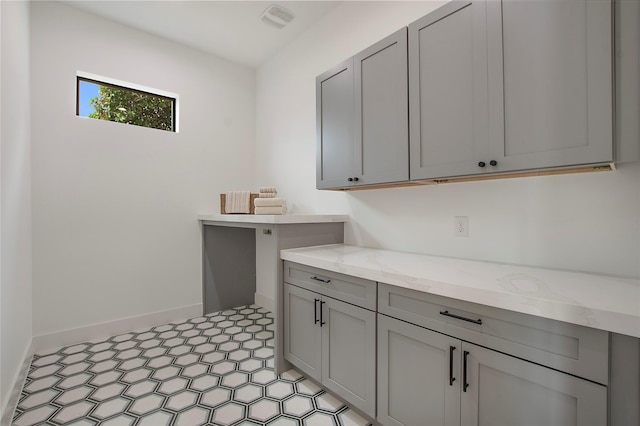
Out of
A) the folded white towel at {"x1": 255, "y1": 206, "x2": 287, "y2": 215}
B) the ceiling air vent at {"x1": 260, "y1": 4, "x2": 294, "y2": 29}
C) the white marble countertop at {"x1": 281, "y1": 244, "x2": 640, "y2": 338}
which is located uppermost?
the ceiling air vent at {"x1": 260, "y1": 4, "x2": 294, "y2": 29}

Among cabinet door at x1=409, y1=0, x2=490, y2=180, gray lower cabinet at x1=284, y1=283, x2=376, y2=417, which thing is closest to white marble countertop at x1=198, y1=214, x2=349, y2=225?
gray lower cabinet at x1=284, y1=283, x2=376, y2=417

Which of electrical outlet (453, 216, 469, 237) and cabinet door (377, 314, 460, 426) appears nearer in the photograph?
cabinet door (377, 314, 460, 426)

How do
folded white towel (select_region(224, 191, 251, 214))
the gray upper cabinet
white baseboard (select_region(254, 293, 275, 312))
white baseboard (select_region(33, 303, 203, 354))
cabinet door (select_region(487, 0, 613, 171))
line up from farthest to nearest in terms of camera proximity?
1. white baseboard (select_region(254, 293, 275, 312))
2. folded white towel (select_region(224, 191, 251, 214))
3. white baseboard (select_region(33, 303, 203, 354))
4. the gray upper cabinet
5. cabinet door (select_region(487, 0, 613, 171))

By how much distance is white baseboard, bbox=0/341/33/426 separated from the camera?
4.74 feet

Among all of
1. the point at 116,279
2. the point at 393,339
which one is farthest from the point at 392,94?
the point at 116,279

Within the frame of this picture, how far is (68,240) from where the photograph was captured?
240 centimetres

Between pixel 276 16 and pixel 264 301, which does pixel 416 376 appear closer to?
pixel 264 301

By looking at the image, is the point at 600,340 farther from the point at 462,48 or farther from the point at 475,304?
the point at 462,48

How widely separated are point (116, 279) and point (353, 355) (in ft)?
7.44

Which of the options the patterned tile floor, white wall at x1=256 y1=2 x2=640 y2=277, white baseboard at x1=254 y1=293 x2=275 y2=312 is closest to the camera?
white wall at x1=256 y1=2 x2=640 y2=277

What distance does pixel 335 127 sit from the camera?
2025mm

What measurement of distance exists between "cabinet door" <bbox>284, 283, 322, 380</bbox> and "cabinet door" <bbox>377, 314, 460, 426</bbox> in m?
0.46

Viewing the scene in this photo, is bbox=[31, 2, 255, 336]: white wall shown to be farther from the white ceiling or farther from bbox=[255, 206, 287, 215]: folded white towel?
bbox=[255, 206, 287, 215]: folded white towel

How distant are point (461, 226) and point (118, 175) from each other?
281 cm
